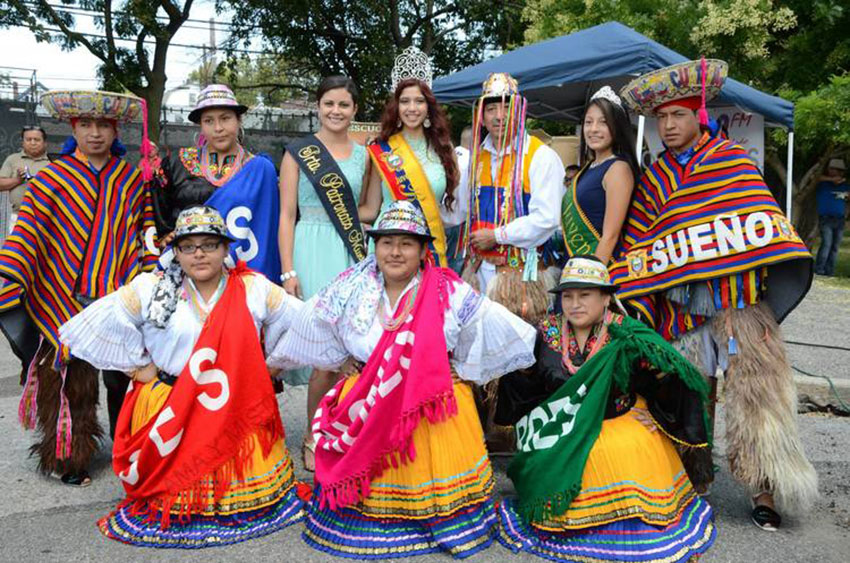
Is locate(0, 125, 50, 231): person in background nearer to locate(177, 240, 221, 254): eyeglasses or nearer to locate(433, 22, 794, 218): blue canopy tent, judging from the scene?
locate(433, 22, 794, 218): blue canopy tent

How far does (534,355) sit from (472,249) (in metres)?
0.81

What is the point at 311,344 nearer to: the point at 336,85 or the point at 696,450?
the point at 336,85

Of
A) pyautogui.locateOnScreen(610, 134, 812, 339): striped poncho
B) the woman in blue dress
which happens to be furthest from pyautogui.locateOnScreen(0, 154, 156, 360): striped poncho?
pyautogui.locateOnScreen(610, 134, 812, 339): striped poncho

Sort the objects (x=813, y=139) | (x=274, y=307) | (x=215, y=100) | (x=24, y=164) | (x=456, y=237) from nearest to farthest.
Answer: (x=274, y=307)
(x=215, y=100)
(x=456, y=237)
(x=24, y=164)
(x=813, y=139)

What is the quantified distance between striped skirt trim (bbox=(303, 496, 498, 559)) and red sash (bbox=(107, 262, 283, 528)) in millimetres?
448

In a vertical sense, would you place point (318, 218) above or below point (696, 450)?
above

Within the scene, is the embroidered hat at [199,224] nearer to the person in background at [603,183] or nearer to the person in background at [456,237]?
the person in background at [456,237]

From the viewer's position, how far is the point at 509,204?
12.9ft

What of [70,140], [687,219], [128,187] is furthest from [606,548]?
[70,140]

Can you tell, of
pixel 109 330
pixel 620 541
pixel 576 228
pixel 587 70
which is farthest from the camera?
pixel 587 70

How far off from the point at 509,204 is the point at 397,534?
5.48ft

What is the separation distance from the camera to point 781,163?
14.0 m

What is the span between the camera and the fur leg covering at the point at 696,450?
353cm

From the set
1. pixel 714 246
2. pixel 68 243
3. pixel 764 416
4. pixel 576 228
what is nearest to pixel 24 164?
pixel 68 243
